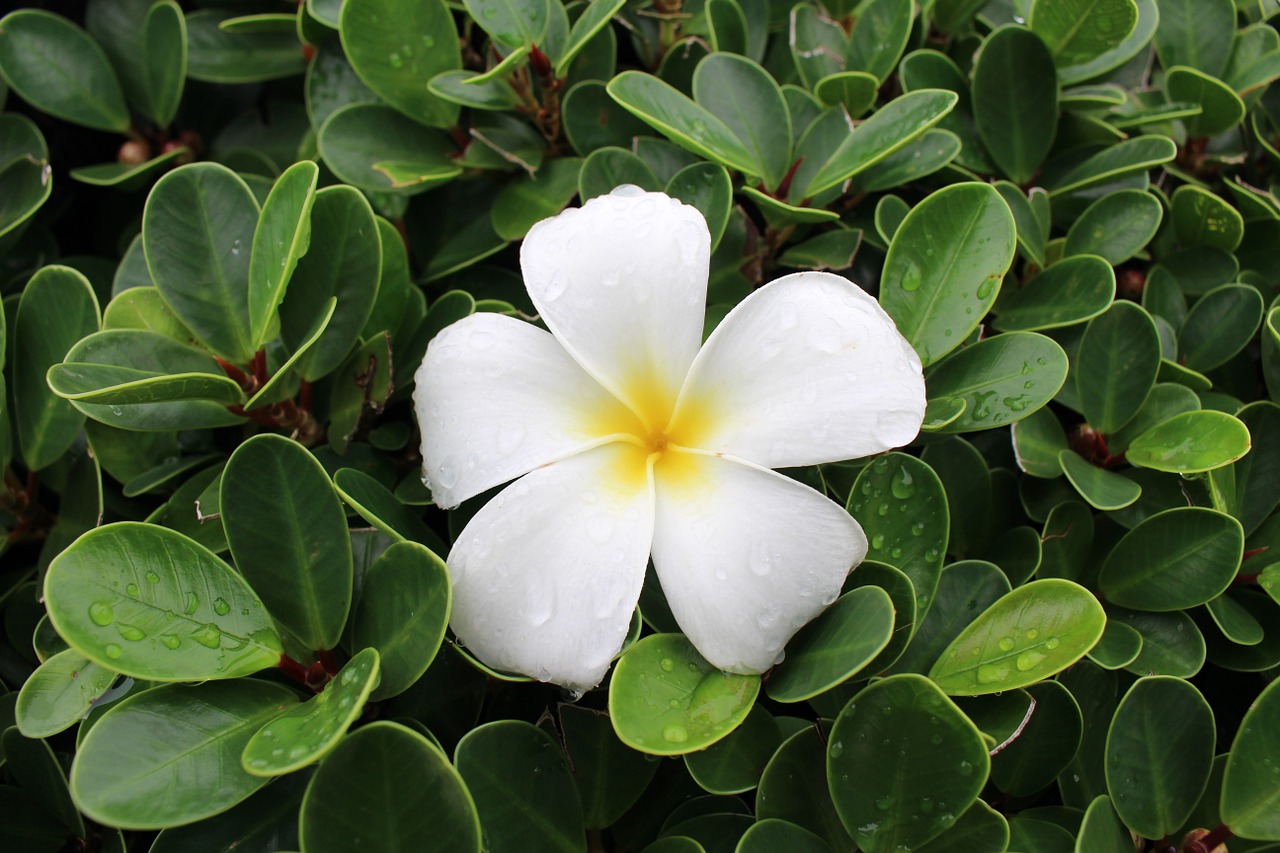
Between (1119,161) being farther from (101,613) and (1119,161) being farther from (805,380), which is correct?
(101,613)

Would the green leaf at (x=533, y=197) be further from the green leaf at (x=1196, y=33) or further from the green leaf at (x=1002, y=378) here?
the green leaf at (x=1196, y=33)

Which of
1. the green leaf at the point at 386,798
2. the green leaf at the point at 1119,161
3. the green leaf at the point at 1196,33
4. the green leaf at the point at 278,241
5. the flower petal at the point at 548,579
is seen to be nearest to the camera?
the green leaf at the point at 386,798

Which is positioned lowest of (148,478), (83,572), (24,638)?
(24,638)

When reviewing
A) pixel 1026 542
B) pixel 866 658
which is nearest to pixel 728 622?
pixel 866 658

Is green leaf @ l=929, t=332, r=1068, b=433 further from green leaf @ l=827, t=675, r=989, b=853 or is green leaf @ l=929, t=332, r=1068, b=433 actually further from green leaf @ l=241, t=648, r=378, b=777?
green leaf @ l=241, t=648, r=378, b=777

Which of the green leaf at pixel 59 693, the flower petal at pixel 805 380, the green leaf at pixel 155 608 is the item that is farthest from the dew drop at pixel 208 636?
the flower petal at pixel 805 380

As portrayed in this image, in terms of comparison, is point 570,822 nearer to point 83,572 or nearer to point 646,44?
point 83,572

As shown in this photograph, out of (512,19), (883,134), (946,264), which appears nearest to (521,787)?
(946,264)
